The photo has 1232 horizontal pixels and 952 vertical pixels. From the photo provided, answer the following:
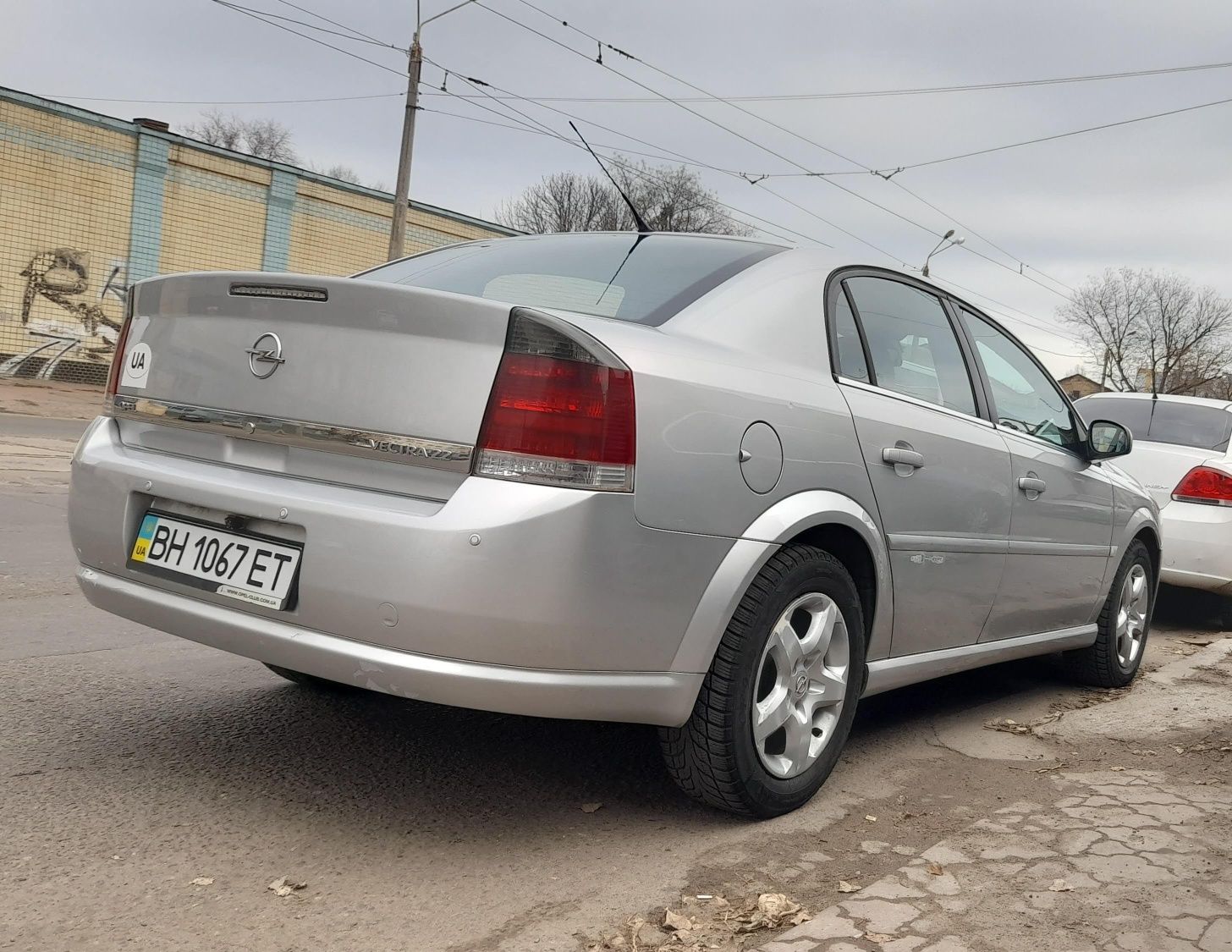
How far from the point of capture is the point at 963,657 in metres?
3.94

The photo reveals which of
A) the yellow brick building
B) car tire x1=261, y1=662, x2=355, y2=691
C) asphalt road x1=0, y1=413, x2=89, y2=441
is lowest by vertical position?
asphalt road x1=0, y1=413, x2=89, y2=441

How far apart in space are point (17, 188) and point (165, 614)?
22.2m

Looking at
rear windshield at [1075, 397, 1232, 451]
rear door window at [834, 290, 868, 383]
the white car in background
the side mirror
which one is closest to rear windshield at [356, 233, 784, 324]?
rear door window at [834, 290, 868, 383]

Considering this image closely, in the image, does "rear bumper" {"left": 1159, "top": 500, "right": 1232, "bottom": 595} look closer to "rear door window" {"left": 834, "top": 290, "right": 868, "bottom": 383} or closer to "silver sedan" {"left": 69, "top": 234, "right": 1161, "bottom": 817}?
"silver sedan" {"left": 69, "top": 234, "right": 1161, "bottom": 817}

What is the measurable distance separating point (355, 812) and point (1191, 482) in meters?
5.67

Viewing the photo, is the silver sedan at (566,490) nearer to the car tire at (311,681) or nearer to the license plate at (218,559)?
the license plate at (218,559)

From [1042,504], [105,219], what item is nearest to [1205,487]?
[1042,504]

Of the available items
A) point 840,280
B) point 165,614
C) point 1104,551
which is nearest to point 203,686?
point 165,614

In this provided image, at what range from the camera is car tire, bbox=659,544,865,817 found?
9.44 ft

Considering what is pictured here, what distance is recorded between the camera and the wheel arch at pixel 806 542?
2.79 meters

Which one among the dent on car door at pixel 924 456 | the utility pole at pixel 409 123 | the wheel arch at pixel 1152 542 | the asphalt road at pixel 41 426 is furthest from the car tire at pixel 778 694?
the utility pole at pixel 409 123

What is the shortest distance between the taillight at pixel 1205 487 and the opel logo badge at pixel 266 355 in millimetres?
5791

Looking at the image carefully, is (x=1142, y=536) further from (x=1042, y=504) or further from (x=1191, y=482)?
(x=1191, y=482)

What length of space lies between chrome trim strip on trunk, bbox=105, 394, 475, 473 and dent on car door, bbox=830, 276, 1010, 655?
1264mm
